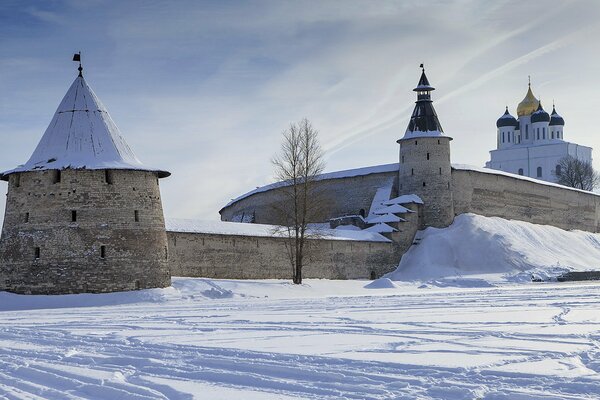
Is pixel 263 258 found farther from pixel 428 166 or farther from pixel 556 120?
pixel 556 120

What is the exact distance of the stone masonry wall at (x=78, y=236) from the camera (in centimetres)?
1953

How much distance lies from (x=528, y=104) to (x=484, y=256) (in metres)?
33.8

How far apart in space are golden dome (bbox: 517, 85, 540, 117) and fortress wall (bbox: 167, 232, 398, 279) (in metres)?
34.6

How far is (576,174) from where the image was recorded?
191 feet

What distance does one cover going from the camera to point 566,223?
143 ft

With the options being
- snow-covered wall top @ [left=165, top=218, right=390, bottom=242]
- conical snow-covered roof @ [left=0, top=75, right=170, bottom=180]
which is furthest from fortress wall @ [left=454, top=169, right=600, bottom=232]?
conical snow-covered roof @ [left=0, top=75, right=170, bottom=180]

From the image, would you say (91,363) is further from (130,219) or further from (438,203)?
(438,203)

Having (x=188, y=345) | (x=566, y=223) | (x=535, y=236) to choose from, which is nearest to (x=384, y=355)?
(x=188, y=345)

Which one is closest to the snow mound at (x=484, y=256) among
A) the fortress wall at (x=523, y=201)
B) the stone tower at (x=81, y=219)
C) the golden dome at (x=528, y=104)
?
the fortress wall at (x=523, y=201)

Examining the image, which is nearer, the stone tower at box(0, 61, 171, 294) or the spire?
the stone tower at box(0, 61, 171, 294)

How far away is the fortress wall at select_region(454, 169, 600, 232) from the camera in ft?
123

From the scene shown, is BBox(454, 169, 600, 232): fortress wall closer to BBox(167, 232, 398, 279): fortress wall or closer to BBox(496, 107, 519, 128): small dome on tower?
BBox(167, 232, 398, 279): fortress wall

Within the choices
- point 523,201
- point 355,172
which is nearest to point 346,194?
point 355,172

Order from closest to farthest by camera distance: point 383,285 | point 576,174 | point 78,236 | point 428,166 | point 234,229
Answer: point 78,236 < point 383,285 < point 234,229 < point 428,166 < point 576,174
